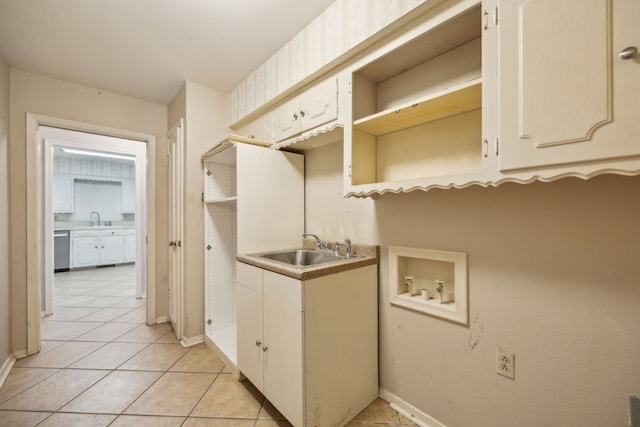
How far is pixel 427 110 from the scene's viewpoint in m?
1.23

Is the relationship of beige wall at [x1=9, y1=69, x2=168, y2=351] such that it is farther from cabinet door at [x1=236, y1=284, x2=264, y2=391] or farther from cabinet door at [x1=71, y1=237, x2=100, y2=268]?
cabinet door at [x1=71, y1=237, x2=100, y2=268]

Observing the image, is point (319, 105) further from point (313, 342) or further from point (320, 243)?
point (313, 342)

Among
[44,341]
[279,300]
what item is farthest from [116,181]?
[279,300]

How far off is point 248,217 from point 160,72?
1.58 metres

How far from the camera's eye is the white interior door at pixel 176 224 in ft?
7.93

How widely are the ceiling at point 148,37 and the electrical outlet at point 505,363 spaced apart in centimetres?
206

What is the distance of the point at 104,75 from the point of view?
2299 millimetres

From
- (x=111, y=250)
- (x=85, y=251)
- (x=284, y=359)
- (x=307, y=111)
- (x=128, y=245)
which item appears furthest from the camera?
(x=128, y=245)

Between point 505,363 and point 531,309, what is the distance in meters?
0.28

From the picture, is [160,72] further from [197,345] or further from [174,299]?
[197,345]

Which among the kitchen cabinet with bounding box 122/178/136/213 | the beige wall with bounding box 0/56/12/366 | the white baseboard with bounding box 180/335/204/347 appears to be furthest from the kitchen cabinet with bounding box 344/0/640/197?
the kitchen cabinet with bounding box 122/178/136/213

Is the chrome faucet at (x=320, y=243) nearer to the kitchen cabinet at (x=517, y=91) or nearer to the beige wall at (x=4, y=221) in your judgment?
the kitchen cabinet at (x=517, y=91)

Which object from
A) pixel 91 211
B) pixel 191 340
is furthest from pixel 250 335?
pixel 91 211

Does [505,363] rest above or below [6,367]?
above
